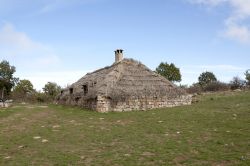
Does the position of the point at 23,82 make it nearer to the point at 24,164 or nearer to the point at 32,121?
the point at 32,121

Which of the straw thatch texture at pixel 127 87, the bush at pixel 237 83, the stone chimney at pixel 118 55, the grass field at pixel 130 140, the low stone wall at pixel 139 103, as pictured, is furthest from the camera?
the bush at pixel 237 83

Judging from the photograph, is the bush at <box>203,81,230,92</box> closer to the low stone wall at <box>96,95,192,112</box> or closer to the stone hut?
the low stone wall at <box>96,95,192,112</box>

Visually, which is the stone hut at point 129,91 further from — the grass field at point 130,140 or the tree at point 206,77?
the tree at point 206,77

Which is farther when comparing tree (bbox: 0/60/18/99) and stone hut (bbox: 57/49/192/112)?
tree (bbox: 0/60/18/99)

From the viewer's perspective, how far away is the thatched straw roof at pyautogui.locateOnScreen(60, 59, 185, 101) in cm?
2534

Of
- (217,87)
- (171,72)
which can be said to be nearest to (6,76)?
(171,72)

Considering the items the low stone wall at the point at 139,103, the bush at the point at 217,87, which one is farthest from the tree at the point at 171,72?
the low stone wall at the point at 139,103

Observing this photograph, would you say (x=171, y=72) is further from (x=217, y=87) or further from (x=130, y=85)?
(x=130, y=85)

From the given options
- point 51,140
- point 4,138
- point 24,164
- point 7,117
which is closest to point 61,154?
point 24,164

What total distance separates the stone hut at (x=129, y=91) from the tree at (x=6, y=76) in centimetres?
2407

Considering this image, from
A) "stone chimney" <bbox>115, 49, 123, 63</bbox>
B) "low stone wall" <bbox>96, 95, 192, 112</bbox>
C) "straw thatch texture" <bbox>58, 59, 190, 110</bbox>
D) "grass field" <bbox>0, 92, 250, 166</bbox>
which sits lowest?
"grass field" <bbox>0, 92, 250, 166</bbox>

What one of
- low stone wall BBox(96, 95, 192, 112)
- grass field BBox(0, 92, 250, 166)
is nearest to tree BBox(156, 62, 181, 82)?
low stone wall BBox(96, 95, 192, 112)

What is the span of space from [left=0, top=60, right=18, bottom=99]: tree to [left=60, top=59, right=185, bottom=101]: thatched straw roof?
963 inches

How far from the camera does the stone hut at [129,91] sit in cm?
2489
